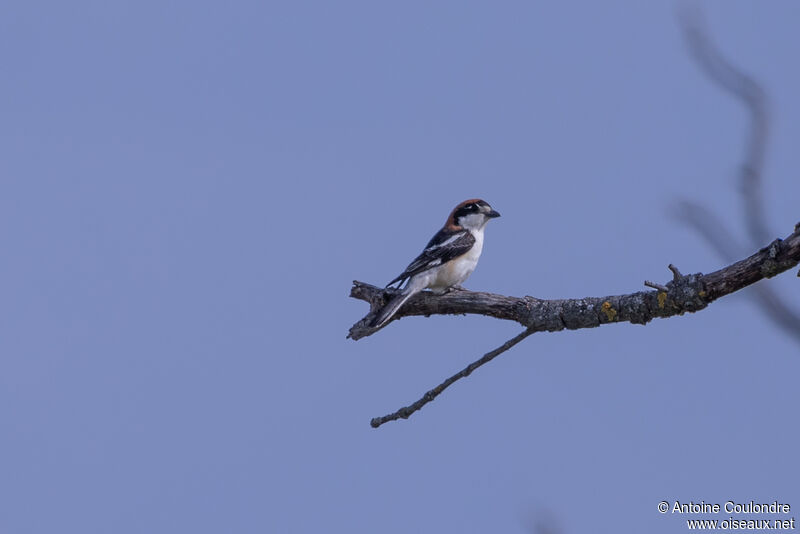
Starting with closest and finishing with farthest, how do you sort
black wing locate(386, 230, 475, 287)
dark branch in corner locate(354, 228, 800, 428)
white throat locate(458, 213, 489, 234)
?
dark branch in corner locate(354, 228, 800, 428) → black wing locate(386, 230, 475, 287) → white throat locate(458, 213, 489, 234)

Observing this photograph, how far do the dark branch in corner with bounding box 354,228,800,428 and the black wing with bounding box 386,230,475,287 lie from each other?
2.37 ft

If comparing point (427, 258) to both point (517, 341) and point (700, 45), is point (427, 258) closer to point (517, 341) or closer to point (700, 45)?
point (517, 341)

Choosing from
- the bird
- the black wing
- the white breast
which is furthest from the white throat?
the white breast

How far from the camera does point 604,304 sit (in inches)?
266

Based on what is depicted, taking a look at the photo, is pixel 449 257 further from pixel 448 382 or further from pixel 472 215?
pixel 448 382

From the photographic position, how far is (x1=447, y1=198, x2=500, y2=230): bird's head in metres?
10.7

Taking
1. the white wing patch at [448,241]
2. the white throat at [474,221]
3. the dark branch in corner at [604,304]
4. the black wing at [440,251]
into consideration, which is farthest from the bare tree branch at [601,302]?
the white throat at [474,221]

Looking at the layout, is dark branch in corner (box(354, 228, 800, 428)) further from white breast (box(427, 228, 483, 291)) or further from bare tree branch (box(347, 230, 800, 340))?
white breast (box(427, 228, 483, 291))

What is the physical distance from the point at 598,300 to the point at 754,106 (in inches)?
155

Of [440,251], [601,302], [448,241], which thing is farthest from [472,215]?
[601,302]

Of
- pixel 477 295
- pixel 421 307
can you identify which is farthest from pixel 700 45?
pixel 421 307

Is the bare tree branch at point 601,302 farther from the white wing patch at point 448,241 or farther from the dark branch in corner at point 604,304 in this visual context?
the white wing patch at point 448,241

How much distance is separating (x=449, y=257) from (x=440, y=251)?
4.4 inches

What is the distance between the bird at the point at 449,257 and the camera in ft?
28.8
